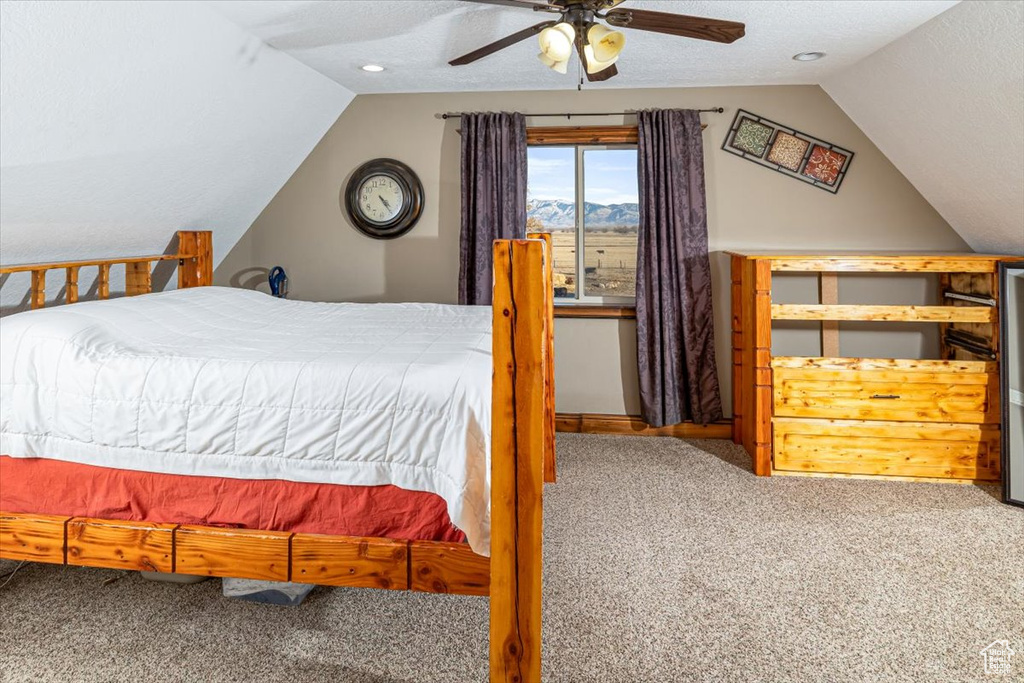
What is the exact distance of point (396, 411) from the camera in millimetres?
1771

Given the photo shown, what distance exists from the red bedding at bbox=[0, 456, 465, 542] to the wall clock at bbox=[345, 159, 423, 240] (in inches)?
105

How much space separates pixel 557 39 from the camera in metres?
2.07

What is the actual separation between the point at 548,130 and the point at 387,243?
128cm

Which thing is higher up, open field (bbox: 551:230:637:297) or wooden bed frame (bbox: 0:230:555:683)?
open field (bbox: 551:230:637:297)

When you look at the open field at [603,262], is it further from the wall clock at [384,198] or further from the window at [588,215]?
the wall clock at [384,198]

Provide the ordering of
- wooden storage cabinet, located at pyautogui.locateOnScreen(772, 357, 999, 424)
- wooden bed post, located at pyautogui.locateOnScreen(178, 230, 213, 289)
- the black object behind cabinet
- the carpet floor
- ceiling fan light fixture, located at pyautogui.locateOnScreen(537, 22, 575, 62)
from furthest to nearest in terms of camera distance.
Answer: wooden bed post, located at pyautogui.locateOnScreen(178, 230, 213, 289)
wooden storage cabinet, located at pyautogui.locateOnScreen(772, 357, 999, 424)
the black object behind cabinet
ceiling fan light fixture, located at pyautogui.locateOnScreen(537, 22, 575, 62)
the carpet floor

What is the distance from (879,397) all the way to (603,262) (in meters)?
1.84

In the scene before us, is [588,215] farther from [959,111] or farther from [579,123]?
[959,111]

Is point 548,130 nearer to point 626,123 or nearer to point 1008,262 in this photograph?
point 626,123

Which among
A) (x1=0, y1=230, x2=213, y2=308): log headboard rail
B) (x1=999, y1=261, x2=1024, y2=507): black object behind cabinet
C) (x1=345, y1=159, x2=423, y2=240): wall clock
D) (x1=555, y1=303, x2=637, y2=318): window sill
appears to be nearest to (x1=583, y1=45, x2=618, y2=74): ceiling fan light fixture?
(x1=555, y1=303, x2=637, y2=318): window sill

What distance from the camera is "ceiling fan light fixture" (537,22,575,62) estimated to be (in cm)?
205

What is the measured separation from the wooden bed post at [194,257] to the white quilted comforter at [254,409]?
62.9 inches

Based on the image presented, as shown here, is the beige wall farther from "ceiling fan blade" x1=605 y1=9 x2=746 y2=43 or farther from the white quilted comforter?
the white quilted comforter

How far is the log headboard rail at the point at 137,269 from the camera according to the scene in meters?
2.79
